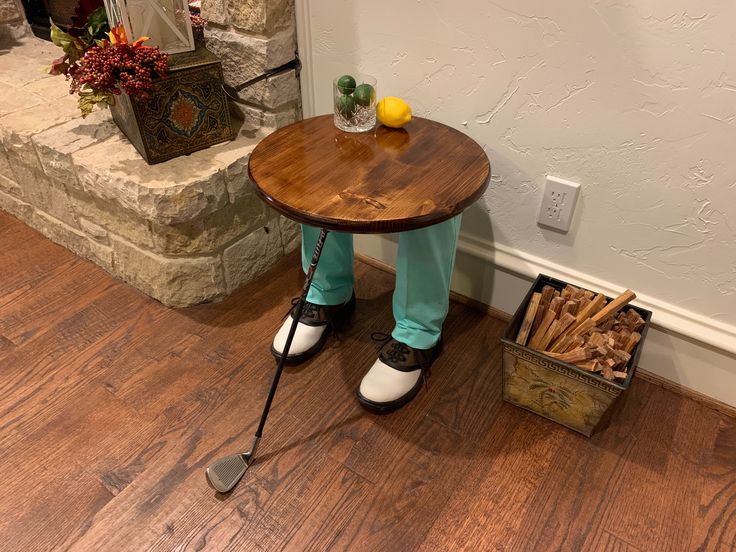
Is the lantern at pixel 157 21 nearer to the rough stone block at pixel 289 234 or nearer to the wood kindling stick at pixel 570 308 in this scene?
the rough stone block at pixel 289 234

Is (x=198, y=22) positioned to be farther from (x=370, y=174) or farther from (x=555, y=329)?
(x=555, y=329)

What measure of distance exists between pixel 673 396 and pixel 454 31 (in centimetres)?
97

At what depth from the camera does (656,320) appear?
1.21 metres

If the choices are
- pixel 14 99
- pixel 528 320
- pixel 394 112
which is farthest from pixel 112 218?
pixel 528 320

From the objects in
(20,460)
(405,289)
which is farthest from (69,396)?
(405,289)

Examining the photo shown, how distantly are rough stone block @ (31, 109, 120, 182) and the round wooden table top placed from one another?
629mm

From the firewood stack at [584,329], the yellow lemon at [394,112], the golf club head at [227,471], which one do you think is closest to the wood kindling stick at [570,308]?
the firewood stack at [584,329]

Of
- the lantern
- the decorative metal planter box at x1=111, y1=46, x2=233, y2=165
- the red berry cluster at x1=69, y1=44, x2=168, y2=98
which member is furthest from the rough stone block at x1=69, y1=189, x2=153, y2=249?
the lantern

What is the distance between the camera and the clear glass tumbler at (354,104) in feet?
3.67

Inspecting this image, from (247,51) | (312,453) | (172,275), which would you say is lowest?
(312,453)

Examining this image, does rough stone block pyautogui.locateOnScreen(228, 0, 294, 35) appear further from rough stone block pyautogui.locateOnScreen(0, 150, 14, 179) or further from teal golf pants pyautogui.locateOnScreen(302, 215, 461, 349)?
rough stone block pyautogui.locateOnScreen(0, 150, 14, 179)

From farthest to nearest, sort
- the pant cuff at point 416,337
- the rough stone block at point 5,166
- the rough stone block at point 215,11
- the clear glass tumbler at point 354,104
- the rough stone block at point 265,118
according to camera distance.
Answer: the rough stone block at point 5,166 → the rough stone block at point 265,118 → the rough stone block at point 215,11 → the pant cuff at point 416,337 → the clear glass tumbler at point 354,104

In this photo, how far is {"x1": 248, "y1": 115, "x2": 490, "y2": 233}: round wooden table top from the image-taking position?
0.91 metres

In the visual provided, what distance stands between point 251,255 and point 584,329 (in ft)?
2.97
